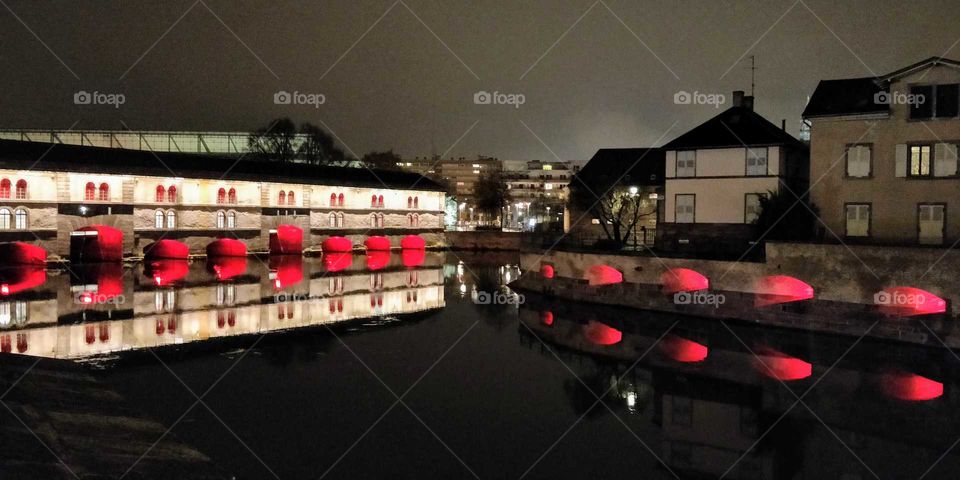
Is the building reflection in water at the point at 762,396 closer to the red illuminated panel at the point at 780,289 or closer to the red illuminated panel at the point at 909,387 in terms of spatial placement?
the red illuminated panel at the point at 909,387

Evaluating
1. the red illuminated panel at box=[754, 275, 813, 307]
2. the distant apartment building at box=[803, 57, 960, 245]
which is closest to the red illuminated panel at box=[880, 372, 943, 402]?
the red illuminated panel at box=[754, 275, 813, 307]

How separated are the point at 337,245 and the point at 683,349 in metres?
47.8

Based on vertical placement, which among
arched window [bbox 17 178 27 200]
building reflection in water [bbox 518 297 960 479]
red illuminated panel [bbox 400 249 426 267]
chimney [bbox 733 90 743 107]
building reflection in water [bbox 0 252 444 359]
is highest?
chimney [bbox 733 90 743 107]

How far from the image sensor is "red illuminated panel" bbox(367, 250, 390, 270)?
53.9m

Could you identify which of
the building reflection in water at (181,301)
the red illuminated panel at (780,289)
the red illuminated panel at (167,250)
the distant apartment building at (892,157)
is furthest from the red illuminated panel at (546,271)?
the red illuminated panel at (167,250)

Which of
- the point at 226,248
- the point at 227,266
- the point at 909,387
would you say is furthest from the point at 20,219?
the point at 909,387

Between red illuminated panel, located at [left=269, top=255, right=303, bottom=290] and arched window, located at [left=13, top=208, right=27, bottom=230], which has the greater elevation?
arched window, located at [left=13, top=208, right=27, bottom=230]

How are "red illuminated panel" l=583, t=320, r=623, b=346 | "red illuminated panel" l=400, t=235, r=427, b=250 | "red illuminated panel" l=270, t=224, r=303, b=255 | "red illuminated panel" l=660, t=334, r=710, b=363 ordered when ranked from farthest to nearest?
"red illuminated panel" l=400, t=235, r=427, b=250, "red illuminated panel" l=270, t=224, r=303, b=255, "red illuminated panel" l=583, t=320, r=623, b=346, "red illuminated panel" l=660, t=334, r=710, b=363

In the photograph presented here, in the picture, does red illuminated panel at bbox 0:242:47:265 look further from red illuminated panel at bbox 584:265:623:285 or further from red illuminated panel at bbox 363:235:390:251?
red illuminated panel at bbox 584:265:623:285

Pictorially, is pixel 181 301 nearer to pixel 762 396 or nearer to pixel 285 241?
pixel 762 396

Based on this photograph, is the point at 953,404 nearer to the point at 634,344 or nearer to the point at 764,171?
the point at 634,344

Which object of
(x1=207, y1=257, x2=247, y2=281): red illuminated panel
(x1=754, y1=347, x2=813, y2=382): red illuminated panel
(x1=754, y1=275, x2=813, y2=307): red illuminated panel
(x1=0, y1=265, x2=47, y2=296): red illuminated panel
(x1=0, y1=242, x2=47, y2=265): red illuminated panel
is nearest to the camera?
(x1=754, y1=347, x2=813, y2=382): red illuminated panel

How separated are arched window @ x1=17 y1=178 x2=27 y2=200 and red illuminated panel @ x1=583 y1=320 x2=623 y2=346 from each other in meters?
35.7

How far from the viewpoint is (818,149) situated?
29.0 m
